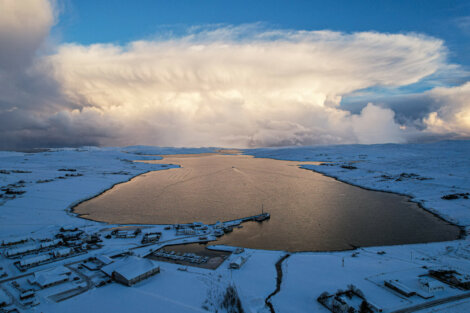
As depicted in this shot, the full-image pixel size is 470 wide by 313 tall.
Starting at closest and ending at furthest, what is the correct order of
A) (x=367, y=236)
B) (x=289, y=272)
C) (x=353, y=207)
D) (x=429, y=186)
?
(x=289, y=272) < (x=367, y=236) < (x=353, y=207) < (x=429, y=186)

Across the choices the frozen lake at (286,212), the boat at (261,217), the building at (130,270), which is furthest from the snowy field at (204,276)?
the boat at (261,217)

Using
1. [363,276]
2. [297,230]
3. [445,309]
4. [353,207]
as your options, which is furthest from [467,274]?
[353,207]

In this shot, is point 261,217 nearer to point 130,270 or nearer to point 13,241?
point 130,270

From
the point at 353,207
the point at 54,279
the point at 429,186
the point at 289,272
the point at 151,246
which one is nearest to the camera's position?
the point at 54,279

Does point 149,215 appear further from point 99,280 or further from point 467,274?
point 467,274

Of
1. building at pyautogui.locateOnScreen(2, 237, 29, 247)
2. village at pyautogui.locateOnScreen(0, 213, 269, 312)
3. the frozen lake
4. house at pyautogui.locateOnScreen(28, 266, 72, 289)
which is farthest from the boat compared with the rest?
building at pyautogui.locateOnScreen(2, 237, 29, 247)

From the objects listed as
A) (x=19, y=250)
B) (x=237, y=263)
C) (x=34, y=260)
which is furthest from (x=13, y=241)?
(x=237, y=263)

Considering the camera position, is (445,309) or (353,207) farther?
(353,207)
